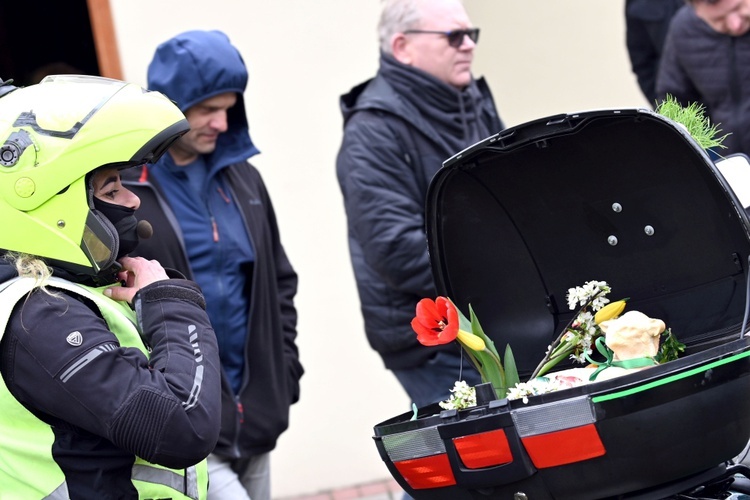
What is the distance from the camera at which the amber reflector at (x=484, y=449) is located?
2.51 meters

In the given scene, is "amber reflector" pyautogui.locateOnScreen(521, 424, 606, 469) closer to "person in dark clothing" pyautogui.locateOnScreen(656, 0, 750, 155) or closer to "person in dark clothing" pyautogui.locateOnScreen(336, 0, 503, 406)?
"person in dark clothing" pyautogui.locateOnScreen(336, 0, 503, 406)

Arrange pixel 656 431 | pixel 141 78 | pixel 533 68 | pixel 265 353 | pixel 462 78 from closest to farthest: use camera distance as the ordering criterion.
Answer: pixel 656 431
pixel 265 353
pixel 462 78
pixel 141 78
pixel 533 68

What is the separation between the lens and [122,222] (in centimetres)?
273

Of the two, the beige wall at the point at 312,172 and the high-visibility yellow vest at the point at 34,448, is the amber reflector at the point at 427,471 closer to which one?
the high-visibility yellow vest at the point at 34,448

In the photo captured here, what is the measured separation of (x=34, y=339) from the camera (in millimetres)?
2490

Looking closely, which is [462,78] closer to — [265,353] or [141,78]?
[265,353]

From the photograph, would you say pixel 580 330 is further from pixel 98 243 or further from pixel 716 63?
pixel 716 63

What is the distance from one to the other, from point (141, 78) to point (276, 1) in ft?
2.45

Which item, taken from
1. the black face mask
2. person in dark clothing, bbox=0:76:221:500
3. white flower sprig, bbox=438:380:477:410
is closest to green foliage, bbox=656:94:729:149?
white flower sprig, bbox=438:380:477:410

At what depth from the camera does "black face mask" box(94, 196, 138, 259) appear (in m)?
2.69

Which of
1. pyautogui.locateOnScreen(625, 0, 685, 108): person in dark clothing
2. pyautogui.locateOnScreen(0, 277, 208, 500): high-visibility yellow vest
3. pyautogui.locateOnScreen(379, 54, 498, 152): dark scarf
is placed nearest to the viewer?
pyautogui.locateOnScreen(0, 277, 208, 500): high-visibility yellow vest

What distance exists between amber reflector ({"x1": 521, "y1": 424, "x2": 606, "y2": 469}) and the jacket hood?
198 centimetres

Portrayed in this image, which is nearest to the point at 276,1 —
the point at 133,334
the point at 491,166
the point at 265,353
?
the point at 265,353

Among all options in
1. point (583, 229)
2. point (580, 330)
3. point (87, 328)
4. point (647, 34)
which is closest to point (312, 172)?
point (647, 34)
